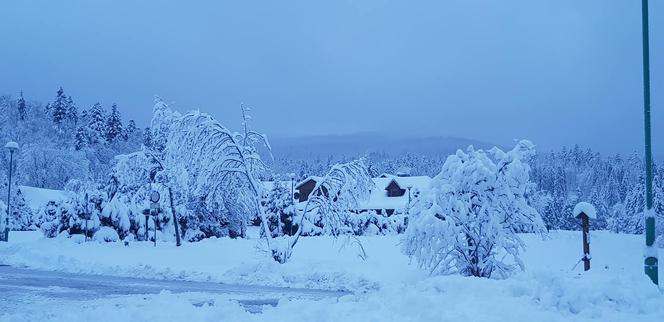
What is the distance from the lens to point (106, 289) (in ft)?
48.8

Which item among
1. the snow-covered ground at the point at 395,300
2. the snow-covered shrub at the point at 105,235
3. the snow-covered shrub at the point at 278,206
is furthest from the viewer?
the snow-covered shrub at the point at 278,206

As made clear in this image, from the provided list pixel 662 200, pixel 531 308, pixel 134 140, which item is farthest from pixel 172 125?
pixel 134 140

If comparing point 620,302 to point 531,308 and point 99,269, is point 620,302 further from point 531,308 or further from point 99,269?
point 99,269

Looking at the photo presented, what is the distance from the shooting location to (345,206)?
20.3 meters

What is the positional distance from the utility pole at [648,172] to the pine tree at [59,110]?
333ft

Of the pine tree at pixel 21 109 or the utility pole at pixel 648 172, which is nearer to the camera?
the utility pole at pixel 648 172

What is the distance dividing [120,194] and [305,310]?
25.5m

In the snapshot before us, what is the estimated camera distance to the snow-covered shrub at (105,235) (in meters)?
29.9

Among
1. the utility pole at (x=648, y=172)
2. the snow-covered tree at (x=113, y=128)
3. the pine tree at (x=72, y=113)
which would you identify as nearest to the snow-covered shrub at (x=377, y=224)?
the utility pole at (x=648, y=172)

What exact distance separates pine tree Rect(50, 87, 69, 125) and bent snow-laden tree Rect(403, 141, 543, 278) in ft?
318

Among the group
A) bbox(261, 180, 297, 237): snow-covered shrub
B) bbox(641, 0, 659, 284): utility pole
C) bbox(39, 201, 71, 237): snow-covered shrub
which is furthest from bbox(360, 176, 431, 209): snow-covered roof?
bbox(641, 0, 659, 284): utility pole

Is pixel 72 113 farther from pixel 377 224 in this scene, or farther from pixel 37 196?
pixel 377 224

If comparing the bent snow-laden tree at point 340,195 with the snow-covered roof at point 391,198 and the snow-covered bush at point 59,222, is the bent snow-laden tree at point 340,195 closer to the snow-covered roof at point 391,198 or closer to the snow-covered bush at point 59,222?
the snow-covered bush at point 59,222

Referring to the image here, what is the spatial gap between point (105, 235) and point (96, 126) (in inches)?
2631
